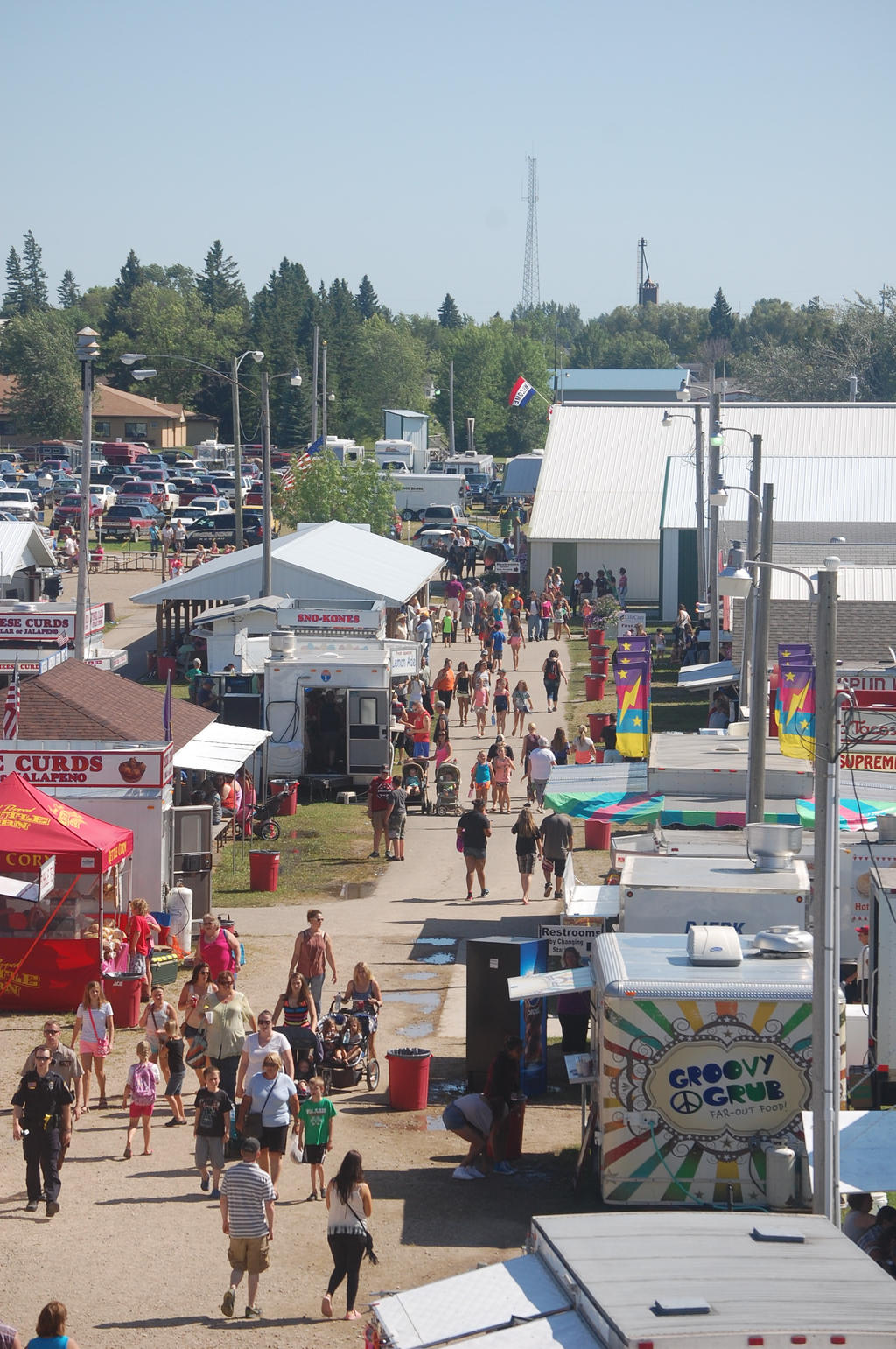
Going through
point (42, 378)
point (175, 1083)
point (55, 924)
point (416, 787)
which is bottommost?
point (416, 787)

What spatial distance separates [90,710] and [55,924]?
17.7 feet

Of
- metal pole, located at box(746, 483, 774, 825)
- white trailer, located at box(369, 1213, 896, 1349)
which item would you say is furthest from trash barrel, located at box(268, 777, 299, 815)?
white trailer, located at box(369, 1213, 896, 1349)

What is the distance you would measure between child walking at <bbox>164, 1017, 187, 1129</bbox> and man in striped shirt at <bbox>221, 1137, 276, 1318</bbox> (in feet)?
12.3

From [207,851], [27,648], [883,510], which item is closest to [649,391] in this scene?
[883,510]

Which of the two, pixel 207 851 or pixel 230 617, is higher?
pixel 230 617

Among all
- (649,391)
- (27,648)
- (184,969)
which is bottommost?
(184,969)

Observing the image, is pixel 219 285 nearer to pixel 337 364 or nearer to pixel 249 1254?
pixel 337 364

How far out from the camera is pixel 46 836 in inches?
687

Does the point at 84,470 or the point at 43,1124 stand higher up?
the point at 84,470

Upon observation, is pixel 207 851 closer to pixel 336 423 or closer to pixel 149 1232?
pixel 149 1232

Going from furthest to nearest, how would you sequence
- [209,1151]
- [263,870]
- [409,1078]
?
[263,870] < [409,1078] < [209,1151]

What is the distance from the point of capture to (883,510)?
5144 centimetres

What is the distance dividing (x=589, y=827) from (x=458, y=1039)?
8.57 m

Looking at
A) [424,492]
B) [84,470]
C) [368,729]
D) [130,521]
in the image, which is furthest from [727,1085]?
[424,492]
